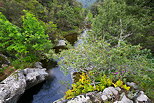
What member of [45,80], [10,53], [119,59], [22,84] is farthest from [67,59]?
[10,53]

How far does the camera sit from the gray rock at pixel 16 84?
8.22m

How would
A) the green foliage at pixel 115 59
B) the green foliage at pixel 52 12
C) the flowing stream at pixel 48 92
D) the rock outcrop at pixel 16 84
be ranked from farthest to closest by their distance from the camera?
the green foliage at pixel 52 12, the flowing stream at pixel 48 92, the rock outcrop at pixel 16 84, the green foliage at pixel 115 59

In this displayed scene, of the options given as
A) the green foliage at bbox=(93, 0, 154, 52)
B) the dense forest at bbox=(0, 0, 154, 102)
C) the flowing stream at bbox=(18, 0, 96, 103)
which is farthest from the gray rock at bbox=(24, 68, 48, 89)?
the green foliage at bbox=(93, 0, 154, 52)

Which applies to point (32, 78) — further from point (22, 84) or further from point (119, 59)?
point (119, 59)

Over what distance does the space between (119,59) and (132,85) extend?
287 cm

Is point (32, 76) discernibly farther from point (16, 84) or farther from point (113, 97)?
point (113, 97)

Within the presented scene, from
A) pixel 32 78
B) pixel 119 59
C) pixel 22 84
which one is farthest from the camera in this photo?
pixel 32 78

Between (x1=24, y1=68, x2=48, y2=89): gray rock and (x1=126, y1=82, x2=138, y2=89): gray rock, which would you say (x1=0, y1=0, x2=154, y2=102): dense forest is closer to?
(x1=126, y1=82, x2=138, y2=89): gray rock

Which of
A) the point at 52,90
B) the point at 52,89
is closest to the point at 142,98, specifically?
the point at 52,90

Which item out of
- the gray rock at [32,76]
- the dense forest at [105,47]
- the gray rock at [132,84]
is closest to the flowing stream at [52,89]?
the gray rock at [32,76]

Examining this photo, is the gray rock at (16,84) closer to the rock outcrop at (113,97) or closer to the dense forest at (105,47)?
the dense forest at (105,47)

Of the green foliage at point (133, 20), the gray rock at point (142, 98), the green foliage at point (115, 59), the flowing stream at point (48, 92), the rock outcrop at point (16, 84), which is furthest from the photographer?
the green foliage at point (133, 20)

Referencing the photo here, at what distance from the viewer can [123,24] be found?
12422 millimetres

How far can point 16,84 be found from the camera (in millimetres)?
9203
